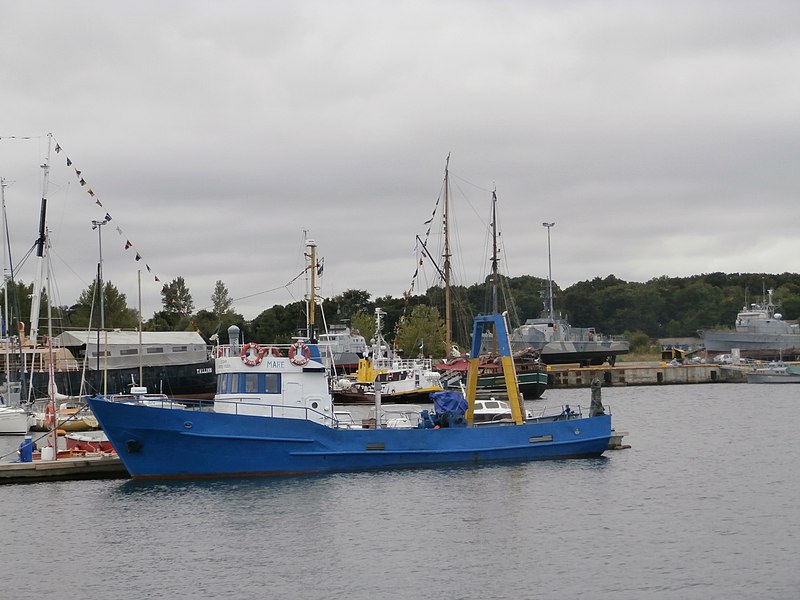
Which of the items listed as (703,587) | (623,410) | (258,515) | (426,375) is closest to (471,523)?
(258,515)

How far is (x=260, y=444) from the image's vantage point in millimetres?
35688

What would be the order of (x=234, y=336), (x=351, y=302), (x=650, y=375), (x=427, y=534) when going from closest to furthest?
(x=427, y=534) < (x=234, y=336) < (x=650, y=375) < (x=351, y=302)

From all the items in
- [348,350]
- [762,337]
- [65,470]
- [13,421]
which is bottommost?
[65,470]

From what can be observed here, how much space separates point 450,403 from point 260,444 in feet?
23.4

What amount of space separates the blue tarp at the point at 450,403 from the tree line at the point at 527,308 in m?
73.9

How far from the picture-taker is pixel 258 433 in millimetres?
35719

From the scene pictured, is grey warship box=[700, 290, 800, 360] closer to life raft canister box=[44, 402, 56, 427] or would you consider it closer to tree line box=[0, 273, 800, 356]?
tree line box=[0, 273, 800, 356]

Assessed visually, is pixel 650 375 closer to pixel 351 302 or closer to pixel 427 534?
pixel 351 302

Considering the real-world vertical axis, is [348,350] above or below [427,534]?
above

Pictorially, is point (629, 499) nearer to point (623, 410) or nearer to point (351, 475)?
point (351, 475)

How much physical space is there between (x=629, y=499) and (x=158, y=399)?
16.9 metres

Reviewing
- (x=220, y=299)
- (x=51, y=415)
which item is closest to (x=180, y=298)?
(x=220, y=299)

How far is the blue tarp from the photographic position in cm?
3862

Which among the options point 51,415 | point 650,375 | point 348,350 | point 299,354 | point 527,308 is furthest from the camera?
point 527,308
